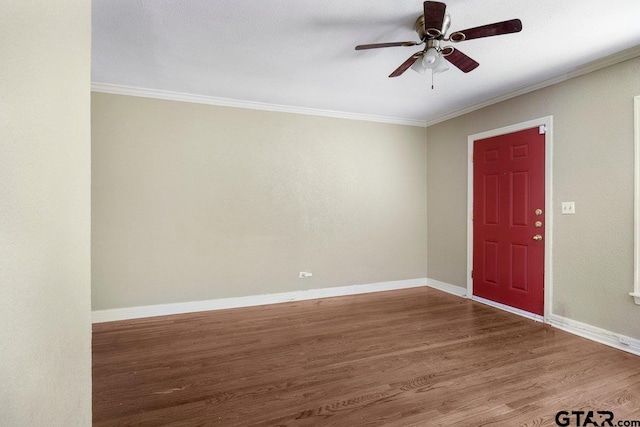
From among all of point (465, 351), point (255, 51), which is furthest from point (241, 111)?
point (465, 351)

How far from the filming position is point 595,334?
290cm

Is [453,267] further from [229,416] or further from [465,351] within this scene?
[229,416]

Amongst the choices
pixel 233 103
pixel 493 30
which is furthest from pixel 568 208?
pixel 233 103

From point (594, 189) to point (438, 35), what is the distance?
2.09m

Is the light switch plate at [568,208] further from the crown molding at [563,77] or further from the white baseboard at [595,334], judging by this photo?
the crown molding at [563,77]

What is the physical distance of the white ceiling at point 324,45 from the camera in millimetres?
2135

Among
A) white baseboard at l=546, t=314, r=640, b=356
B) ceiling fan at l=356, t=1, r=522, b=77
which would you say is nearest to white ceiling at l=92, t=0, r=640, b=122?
ceiling fan at l=356, t=1, r=522, b=77

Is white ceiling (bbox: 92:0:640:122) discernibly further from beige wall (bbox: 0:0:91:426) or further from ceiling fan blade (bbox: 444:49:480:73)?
beige wall (bbox: 0:0:91:426)

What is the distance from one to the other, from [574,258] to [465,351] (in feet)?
4.87

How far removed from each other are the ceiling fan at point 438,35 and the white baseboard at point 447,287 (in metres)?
2.95

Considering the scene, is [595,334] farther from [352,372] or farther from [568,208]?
[352,372]

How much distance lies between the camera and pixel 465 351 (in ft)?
8.76

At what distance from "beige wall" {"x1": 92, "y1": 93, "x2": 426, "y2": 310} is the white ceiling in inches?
18.0

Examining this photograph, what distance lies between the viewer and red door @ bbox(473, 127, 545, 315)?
342cm
